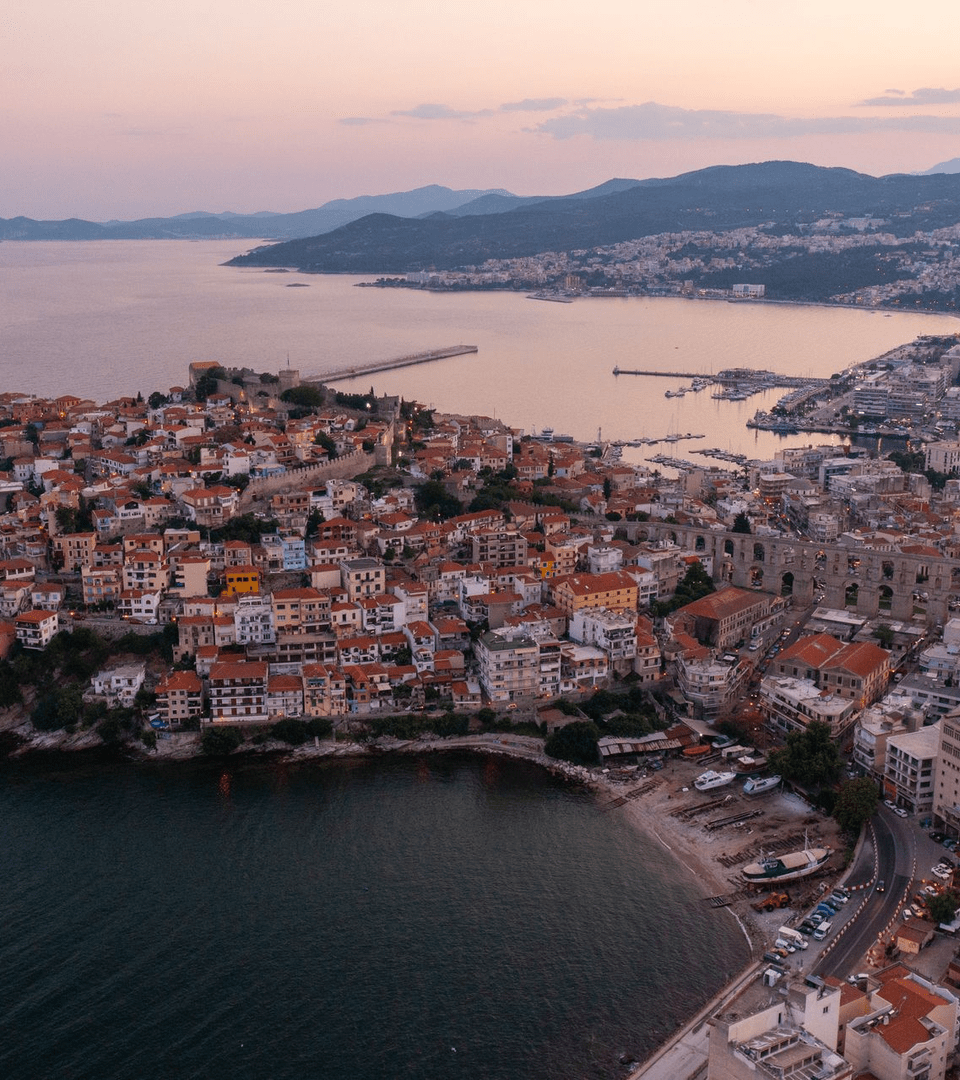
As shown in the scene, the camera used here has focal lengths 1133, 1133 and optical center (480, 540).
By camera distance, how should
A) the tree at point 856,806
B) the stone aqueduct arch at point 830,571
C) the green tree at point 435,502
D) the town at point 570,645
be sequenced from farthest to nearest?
the green tree at point 435,502 < the stone aqueduct arch at point 830,571 < the tree at point 856,806 < the town at point 570,645

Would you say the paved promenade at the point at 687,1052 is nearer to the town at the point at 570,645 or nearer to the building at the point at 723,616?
the town at the point at 570,645

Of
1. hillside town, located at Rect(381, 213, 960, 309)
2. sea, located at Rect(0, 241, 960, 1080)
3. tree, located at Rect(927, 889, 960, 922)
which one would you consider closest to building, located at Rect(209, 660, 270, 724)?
sea, located at Rect(0, 241, 960, 1080)

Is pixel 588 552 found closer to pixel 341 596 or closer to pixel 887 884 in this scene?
pixel 341 596

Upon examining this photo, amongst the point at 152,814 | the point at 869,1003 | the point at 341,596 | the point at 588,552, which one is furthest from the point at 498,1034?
the point at 588,552

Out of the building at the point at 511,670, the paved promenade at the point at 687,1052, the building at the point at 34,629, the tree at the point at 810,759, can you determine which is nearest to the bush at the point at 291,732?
the building at the point at 511,670

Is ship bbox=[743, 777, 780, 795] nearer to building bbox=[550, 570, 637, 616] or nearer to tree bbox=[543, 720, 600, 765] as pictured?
tree bbox=[543, 720, 600, 765]

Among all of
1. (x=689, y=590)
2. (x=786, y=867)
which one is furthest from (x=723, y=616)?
(x=786, y=867)
